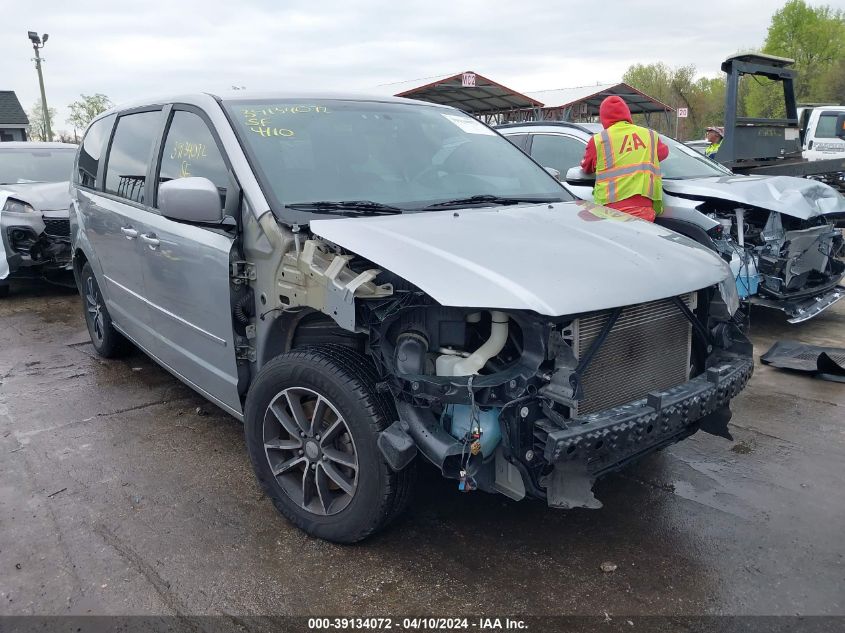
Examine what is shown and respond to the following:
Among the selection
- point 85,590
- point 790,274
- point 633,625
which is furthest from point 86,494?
point 790,274

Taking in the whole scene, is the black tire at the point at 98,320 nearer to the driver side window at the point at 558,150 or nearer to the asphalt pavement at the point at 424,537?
the asphalt pavement at the point at 424,537

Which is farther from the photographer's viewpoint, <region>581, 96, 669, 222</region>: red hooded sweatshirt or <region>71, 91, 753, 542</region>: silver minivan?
<region>581, 96, 669, 222</region>: red hooded sweatshirt

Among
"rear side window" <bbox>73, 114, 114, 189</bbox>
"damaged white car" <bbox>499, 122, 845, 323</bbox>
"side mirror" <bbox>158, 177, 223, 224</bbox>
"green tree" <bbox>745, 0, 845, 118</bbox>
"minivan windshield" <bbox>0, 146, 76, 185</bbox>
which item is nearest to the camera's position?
"side mirror" <bbox>158, 177, 223, 224</bbox>

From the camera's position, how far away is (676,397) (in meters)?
2.66

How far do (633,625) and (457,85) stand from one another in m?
16.9

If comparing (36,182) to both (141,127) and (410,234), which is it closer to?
(141,127)

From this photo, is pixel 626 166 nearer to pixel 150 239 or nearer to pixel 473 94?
pixel 150 239

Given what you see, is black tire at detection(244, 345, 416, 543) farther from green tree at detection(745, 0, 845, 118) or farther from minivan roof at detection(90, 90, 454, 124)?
green tree at detection(745, 0, 845, 118)

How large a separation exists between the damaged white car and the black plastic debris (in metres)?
0.35

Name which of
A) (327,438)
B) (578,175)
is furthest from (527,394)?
(578,175)

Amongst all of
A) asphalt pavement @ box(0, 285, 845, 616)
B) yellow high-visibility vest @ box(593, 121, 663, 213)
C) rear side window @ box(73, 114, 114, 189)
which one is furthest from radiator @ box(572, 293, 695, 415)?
rear side window @ box(73, 114, 114, 189)

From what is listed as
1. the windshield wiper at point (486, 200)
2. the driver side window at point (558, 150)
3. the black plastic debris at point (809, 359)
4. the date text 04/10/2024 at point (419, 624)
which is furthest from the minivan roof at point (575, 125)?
the date text 04/10/2024 at point (419, 624)

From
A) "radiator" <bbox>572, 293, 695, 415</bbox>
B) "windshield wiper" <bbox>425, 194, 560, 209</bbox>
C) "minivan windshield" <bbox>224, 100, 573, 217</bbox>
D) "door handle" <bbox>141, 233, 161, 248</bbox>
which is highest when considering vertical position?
"minivan windshield" <bbox>224, 100, 573, 217</bbox>

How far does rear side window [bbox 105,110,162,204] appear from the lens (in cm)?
397
